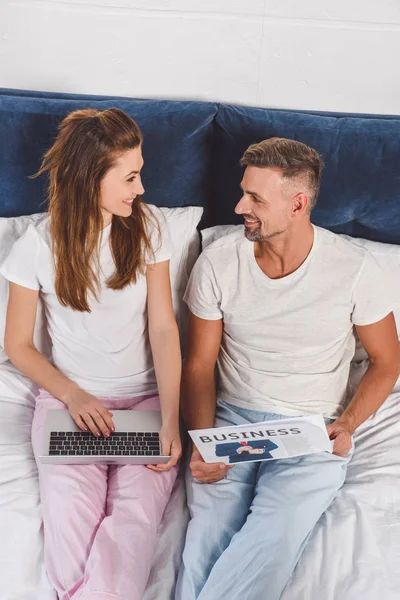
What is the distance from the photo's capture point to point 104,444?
1.72 metres

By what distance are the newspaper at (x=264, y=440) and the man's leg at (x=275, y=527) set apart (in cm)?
10

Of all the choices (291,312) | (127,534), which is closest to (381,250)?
(291,312)

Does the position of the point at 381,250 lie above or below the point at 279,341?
above

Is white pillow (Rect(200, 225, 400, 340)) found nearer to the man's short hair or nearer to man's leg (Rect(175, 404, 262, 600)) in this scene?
the man's short hair

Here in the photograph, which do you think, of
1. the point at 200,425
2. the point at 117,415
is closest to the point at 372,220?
the point at 200,425

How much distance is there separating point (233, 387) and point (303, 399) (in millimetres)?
175

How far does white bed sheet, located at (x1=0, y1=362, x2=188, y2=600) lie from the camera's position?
5.06 ft

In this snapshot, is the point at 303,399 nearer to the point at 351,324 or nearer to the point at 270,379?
the point at 270,379

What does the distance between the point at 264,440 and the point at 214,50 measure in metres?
1.10

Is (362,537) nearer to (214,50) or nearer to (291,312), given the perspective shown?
(291,312)

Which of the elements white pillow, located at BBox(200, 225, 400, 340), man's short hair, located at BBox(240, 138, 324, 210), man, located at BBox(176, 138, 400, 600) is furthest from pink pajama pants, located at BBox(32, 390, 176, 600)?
man's short hair, located at BBox(240, 138, 324, 210)

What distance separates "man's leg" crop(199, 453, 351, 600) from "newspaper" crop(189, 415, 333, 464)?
0.34 ft

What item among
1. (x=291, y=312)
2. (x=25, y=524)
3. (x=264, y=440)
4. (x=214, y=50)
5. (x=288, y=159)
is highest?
(x=214, y=50)

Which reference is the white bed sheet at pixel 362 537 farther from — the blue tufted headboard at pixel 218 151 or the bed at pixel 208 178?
the blue tufted headboard at pixel 218 151
